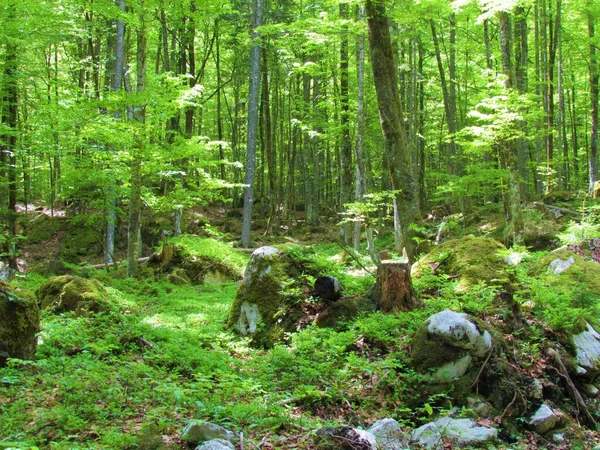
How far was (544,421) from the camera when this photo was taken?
14.3ft

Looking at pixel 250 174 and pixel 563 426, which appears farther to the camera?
pixel 250 174

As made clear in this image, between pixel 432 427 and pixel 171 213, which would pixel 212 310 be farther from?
pixel 171 213

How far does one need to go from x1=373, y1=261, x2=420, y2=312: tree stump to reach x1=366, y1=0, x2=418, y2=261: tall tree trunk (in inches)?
97.3

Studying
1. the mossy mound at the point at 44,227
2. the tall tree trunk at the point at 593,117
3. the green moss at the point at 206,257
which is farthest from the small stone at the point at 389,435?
the mossy mound at the point at 44,227

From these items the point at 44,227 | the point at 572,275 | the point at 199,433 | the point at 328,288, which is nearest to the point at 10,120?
the point at 44,227

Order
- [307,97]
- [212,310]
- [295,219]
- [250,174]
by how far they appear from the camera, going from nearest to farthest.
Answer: [212,310]
[250,174]
[307,97]
[295,219]

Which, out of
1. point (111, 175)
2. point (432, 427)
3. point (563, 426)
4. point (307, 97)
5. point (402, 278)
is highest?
point (307, 97)

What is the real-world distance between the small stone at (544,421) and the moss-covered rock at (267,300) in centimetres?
318

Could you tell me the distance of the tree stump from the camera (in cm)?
584

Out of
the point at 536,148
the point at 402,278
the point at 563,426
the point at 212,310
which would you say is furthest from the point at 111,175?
the point at 536,148

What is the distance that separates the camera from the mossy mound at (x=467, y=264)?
6344 mm

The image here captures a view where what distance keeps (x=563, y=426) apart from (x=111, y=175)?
9.08 metres

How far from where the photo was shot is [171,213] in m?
20.2

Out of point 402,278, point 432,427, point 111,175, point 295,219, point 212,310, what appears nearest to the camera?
point 432,427
